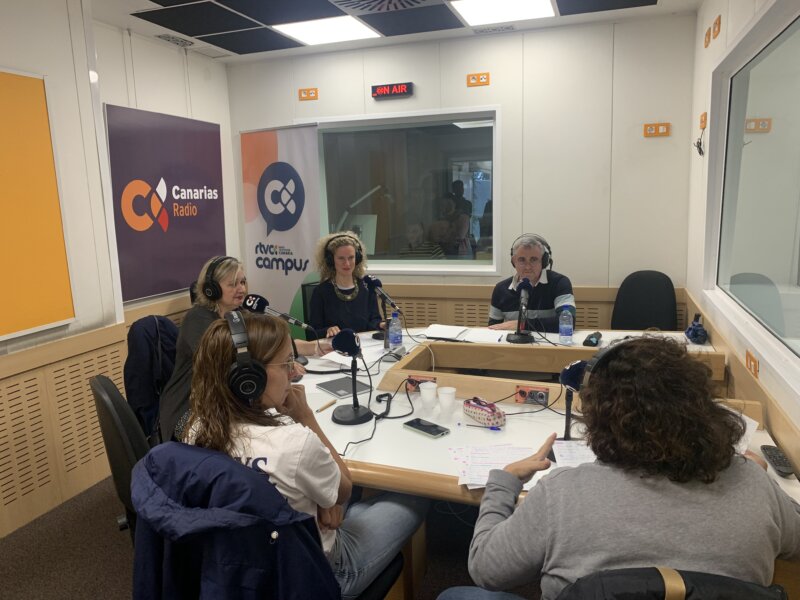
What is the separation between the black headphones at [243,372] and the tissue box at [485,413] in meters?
0.92

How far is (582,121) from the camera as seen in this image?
4129 millimetres

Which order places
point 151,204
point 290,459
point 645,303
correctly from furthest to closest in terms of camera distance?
point 645,303
point 151,204
point 290,459

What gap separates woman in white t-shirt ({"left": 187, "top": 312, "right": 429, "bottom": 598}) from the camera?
1.25 metres

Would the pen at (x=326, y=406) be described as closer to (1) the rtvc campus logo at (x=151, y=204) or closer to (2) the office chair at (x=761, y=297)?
(2) the office chair at (x=761, y=297)

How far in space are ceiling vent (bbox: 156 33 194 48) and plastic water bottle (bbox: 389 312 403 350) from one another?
2.70 metres

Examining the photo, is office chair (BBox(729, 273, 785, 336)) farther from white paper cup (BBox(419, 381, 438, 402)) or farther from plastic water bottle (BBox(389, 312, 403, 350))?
plastic water bottle (BBox(389, 312, 403, 350))

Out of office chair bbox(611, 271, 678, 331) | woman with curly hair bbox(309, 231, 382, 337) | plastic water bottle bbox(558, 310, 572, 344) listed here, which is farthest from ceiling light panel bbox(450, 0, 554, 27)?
plastic water bottle bbox(558, 310, 572, 344)

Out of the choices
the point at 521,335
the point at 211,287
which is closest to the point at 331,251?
the point at 211,287

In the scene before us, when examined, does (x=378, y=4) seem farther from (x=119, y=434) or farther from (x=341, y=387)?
(x=119, y=434)

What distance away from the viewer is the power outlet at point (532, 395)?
215 centimetres

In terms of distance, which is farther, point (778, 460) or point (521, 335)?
A: point (521, 335)

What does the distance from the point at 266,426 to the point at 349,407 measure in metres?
0.85

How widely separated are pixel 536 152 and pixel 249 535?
3798 mm

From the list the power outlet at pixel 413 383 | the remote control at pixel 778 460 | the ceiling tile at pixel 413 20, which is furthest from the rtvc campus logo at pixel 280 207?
the remote control at pixel 778 460
